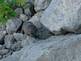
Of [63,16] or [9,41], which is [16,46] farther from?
[63,16]

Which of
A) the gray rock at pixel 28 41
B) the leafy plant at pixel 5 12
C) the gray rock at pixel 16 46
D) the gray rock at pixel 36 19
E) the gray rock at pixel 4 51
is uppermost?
the leafy plant at pixel 5 12

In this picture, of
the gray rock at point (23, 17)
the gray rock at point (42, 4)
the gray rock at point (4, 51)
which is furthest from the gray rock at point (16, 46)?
the gray rock at point (42, 4)

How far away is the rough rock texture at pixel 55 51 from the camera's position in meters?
3.77

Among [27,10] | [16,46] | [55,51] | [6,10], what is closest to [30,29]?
[16,46]

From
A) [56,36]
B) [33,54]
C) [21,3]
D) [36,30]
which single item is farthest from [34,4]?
[33,54]

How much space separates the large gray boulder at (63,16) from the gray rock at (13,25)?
22.0 inches

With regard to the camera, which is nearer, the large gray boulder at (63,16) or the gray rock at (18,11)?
the large gray boulder at (63,16)

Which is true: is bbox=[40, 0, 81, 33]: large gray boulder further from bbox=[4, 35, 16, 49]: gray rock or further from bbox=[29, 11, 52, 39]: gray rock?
bbox=[4, 35, 16, 49]: gray rock

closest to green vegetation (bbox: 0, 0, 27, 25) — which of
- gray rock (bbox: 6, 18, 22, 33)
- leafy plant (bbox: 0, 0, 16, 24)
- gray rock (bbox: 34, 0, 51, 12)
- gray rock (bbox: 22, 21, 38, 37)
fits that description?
leafy plant (bbox: 0, 0, 16, 24)

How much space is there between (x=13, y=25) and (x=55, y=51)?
4.63 ft

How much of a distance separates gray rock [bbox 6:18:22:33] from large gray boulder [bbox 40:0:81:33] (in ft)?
1.83

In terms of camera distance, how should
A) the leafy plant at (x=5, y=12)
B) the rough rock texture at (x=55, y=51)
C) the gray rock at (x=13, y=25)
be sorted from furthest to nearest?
1. the leafy plant at (x=5, y=12)
2. the gray rock at (x=13, y=25)
3. the rough rock texture at (x=55, y=51)

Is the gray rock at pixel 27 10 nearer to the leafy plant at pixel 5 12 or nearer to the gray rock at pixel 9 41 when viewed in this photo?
the leafy plant at pixel 5 12

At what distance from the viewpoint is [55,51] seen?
3869 millimetres
